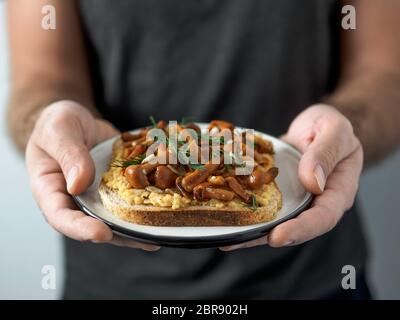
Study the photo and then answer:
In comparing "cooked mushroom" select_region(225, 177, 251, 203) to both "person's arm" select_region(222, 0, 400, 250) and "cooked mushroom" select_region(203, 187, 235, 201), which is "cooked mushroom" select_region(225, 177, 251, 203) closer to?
"cooked mushroom" select_region(203, 187, 235, 201)

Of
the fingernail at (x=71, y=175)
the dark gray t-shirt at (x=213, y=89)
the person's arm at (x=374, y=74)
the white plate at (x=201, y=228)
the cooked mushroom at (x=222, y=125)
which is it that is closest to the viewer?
the white plate at (x=201, y=228)

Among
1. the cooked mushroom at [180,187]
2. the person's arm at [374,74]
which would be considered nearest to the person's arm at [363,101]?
the person's arm at [374,74]

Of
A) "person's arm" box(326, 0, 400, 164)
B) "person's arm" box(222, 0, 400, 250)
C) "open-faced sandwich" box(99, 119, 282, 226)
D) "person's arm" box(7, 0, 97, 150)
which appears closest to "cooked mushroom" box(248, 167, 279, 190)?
"open-faced sandwich" box(99, 119, 282, 226)

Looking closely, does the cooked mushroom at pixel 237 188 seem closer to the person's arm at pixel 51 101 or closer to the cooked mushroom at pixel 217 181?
the cooked mushroom at pixel 217 181

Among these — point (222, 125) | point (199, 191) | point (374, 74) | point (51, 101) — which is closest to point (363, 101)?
point (374, 74)
